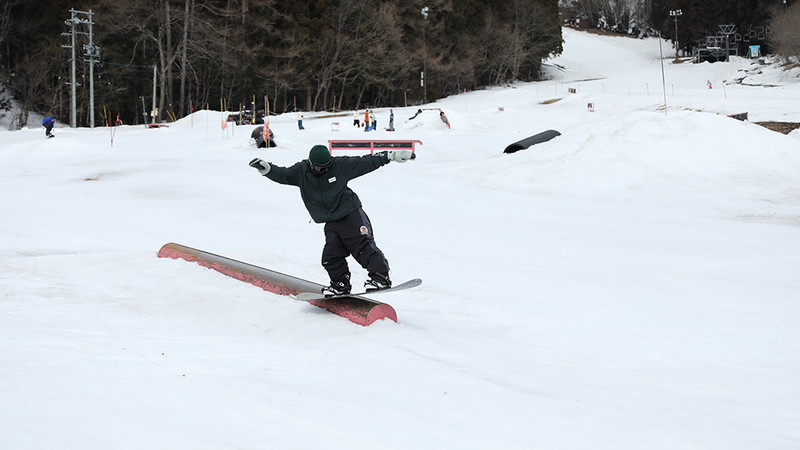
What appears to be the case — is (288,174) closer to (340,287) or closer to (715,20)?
(340,287)

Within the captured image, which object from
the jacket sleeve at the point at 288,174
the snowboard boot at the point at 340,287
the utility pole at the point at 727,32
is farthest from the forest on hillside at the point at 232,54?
the snowboard boot at the point at 340,287

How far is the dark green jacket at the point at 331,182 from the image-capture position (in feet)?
19.8

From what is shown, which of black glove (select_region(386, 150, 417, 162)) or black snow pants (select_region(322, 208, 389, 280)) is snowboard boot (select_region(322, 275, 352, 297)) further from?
black glove (select_region(386, 150, 417, 162))

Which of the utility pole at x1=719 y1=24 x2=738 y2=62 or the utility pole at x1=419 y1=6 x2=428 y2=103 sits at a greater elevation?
the utility pole at x1=719 y1=24 x2=738 y2=62

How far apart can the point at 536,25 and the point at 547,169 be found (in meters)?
67.2

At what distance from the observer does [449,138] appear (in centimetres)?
3077

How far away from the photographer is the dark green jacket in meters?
6.04

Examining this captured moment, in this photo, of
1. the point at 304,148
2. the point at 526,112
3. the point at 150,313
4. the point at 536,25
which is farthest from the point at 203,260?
the point at 536,25

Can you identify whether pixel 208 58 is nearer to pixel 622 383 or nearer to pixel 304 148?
pixel 304 148

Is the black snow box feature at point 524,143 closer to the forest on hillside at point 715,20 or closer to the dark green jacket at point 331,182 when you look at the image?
the dark green jacket at point 331,182

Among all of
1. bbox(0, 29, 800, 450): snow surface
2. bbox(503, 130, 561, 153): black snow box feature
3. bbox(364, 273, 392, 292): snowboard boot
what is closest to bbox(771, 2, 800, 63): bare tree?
bbox(503, 130, 561, 153): black snow box feature

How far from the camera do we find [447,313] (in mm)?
7277

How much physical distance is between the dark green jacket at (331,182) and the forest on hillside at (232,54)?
38.0 metres

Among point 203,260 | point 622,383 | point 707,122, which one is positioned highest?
point 707,122
